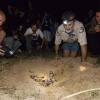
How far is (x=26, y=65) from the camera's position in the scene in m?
6.96

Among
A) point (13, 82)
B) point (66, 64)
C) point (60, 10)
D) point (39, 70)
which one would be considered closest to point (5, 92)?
point (13, 82)

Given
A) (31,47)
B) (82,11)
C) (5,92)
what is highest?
(82,11)

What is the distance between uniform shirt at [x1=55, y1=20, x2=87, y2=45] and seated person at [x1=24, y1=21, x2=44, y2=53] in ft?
2.91

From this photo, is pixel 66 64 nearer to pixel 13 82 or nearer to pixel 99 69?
pixel 99 69

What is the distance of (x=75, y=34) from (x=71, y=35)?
9 centimetres

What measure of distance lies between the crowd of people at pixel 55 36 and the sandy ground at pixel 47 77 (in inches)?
13.8

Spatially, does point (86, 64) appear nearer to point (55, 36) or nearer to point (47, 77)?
point (47, 77)

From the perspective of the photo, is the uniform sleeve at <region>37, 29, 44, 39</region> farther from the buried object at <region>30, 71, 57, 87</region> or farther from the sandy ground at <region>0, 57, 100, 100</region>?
the buried object at <region>30, 71, 57, 87</region>

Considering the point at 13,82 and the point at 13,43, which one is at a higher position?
the point at 13,43

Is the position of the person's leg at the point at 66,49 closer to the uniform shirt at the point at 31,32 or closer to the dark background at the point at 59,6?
the uniform shirt at the point at 31,32

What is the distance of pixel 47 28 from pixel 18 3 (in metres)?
1.46

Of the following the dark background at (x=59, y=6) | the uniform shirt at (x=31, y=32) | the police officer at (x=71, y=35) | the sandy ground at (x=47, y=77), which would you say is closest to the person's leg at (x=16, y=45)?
the uniform shirt at (x=31, y=32)

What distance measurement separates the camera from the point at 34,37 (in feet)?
26.5

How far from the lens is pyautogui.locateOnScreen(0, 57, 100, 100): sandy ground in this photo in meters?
6.00
